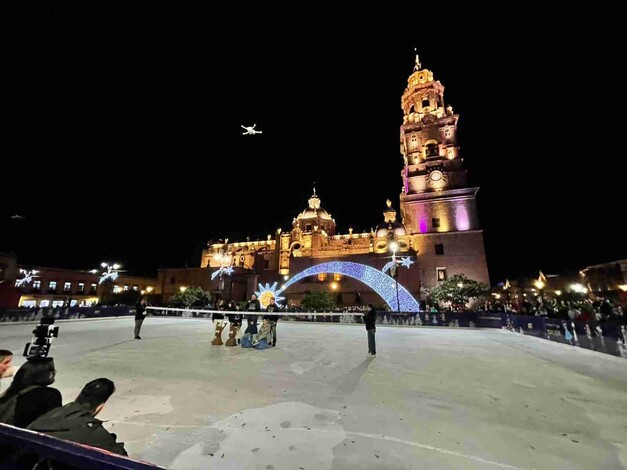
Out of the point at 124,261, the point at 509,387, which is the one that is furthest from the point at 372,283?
the point at 124,261

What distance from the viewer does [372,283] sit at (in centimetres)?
3256

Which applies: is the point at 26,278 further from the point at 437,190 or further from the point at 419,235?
the point at 437,190

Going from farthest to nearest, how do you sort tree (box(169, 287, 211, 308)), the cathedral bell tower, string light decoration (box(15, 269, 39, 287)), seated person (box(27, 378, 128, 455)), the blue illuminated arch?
tree (box(169, 287, 211, 308)) → string light decoration (box(15, 269, 39, 287)) → the cathedral bell tower → the blue illuminated arch → seated person (box(27, 378, 128, 455))

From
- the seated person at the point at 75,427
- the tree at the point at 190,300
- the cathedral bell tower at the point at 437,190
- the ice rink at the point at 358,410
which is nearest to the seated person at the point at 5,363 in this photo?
the ice rink at the point at 358,410

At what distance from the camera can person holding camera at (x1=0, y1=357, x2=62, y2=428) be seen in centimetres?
236

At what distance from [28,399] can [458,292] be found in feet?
119

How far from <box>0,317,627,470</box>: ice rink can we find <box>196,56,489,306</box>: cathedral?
26844mm

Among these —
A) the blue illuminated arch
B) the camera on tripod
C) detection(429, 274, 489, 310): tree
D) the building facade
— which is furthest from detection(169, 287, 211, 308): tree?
the camera on tripod

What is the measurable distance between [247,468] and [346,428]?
1548mm

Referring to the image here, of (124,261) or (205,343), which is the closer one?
(205,343)

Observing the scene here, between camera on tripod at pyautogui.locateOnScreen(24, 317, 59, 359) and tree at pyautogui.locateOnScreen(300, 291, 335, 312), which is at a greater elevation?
tree at pyautogui.locateOnScreen(300, 291, 335, 312)

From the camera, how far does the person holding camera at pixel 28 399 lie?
236 centimetres

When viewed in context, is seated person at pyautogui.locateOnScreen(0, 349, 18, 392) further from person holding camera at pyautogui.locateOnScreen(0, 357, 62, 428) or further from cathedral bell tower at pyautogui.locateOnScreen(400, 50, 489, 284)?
cathedral bell tower at pyautogui.locateOnScreen(400, 50, 489, 284)

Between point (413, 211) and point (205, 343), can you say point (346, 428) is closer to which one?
point (205, 343)
